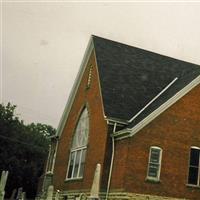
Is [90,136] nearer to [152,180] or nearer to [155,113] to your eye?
[155,113]

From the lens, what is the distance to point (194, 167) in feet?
89.2

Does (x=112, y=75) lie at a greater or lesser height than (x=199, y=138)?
greater

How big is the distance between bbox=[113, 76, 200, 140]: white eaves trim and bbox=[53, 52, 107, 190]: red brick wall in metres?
Answer: 1.89

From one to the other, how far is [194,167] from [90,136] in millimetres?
7528

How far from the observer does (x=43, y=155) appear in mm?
71375

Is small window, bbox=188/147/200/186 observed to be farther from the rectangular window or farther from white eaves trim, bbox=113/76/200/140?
the rectangular window

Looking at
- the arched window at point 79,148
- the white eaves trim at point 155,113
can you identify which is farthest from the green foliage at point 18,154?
the white eaves trim at point 155,113

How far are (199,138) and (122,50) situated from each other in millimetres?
10944

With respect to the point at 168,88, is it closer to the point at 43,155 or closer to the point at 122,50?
the point at 122,50

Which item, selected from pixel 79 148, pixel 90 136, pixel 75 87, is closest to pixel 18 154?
pixel 75 87

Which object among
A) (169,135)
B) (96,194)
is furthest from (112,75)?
(96,194)

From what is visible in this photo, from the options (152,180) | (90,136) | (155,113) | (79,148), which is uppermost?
(155,113)

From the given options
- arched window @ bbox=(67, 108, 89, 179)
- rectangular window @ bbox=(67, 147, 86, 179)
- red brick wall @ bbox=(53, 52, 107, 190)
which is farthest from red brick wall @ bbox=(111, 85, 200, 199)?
arched window @ bbox=(67, 108, 89, 179)

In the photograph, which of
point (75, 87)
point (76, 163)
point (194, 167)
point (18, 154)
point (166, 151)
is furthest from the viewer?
point (18, 154)
